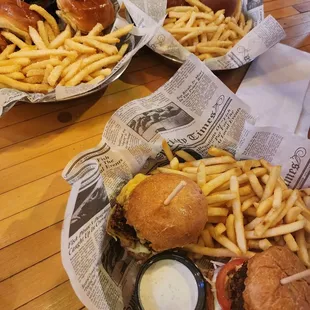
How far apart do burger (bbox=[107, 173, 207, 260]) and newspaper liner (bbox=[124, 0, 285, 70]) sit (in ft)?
2.61

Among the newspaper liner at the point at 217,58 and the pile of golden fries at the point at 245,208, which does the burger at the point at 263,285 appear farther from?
the newspaper liner at the point at 217,58

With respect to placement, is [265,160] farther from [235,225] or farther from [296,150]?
[235,225]

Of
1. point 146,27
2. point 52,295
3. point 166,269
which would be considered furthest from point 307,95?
point 52,295

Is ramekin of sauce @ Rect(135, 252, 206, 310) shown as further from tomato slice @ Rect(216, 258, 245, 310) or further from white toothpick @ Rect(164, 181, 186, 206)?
white toothpick @ Rect(164, 181, 186, 206)

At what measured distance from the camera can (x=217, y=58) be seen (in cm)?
190

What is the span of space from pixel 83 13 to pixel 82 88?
0.44 metres

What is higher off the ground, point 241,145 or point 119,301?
point 241,145

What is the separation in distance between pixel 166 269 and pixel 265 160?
613mm

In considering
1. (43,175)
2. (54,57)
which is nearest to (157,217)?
(43,175)

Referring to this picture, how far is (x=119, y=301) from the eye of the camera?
4.03 ft

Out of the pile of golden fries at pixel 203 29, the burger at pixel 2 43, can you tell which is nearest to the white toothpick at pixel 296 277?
the pile of golden fries at pixel 203 29

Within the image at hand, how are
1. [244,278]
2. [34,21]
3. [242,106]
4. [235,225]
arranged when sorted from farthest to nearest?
1. [34,21]
2. [242,106]
3. [235,225]
4. [244,278]

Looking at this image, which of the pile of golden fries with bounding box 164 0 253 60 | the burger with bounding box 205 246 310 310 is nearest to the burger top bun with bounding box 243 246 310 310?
the burger with bounding box 205 246 310 310

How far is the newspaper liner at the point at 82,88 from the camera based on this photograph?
1.52 m
